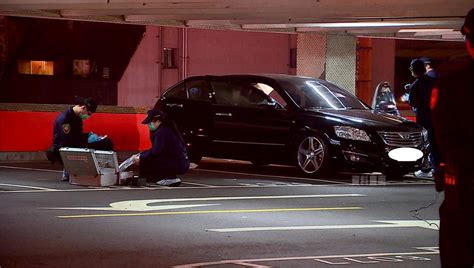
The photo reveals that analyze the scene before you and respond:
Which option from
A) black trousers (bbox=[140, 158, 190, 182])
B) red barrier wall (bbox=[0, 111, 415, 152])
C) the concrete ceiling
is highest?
→ the concrete ceiling

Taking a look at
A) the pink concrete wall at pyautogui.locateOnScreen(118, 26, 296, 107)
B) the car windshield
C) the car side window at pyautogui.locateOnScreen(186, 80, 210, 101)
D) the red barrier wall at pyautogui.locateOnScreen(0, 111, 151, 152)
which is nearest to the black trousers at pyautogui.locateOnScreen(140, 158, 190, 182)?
the car windshield

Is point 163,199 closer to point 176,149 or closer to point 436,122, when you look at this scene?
point 176,149

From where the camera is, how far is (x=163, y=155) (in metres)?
14.5

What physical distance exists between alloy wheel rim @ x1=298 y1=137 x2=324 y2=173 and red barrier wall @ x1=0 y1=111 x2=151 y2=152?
5.23 meters

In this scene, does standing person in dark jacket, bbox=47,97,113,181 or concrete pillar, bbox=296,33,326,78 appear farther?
concrete pillar, bbox=296,33,326,78

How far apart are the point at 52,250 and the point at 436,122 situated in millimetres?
4293

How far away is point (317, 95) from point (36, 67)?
62.4 ft

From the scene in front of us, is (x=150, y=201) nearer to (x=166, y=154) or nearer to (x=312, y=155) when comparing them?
(x=166, y=154)

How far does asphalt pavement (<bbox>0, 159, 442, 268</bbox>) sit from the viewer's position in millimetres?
8445

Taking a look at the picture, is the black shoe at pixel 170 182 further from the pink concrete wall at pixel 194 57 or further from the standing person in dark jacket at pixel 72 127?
the pink concrete wall at pixel 194 57

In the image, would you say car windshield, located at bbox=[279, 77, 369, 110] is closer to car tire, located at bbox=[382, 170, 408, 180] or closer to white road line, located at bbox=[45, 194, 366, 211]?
car tire, located at bbox=[382, 170, 408, 180]

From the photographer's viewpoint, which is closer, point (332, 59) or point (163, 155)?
point (163, 155)

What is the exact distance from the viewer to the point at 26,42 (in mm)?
33750

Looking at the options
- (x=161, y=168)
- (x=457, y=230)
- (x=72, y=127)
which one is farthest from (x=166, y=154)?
(x=457, y=230)
